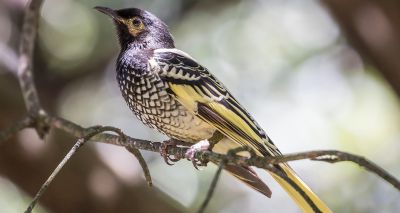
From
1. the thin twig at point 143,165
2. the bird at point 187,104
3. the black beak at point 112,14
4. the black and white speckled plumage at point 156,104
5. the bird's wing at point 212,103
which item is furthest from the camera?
the black beak at point 112,14

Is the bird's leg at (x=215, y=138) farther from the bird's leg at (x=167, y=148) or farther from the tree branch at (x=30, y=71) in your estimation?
the tree branch at (x=30, y=71)

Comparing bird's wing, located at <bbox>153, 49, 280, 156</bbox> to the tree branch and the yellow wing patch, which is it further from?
the tree branch

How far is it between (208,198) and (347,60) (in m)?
3.81

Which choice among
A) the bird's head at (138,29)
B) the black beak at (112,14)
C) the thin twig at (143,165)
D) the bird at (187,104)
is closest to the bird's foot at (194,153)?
the bird at (187,104)

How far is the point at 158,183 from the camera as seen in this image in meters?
5.27

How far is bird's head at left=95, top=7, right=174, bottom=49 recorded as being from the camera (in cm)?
371

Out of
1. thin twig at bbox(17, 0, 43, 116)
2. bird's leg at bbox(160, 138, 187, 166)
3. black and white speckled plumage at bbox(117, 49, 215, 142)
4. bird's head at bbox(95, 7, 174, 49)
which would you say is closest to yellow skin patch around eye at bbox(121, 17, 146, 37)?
bird's head at bbox(95, 7, 174, 49)

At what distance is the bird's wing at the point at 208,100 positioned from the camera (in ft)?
10.0

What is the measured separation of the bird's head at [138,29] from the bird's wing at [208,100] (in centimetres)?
19

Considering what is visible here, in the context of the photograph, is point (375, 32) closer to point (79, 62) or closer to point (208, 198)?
point (79, 62)

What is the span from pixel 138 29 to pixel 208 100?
72 cm

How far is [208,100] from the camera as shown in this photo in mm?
3238

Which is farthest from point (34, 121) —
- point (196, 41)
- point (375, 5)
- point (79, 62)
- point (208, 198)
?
point (196, 41)

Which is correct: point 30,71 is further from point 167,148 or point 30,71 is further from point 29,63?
point 167,148
